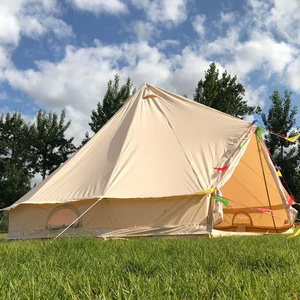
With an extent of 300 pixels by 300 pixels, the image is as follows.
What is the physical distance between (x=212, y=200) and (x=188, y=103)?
6.71ft

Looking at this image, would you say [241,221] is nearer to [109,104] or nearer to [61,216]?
[61,216]

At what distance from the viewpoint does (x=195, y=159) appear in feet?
16.0

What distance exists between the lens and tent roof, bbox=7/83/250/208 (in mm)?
4508

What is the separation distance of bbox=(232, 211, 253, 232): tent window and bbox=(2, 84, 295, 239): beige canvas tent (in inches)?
25.8

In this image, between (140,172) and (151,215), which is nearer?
(151,215)

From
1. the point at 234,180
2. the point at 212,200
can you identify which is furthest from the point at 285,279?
the point at 234,180

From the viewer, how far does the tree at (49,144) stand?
1989 cm

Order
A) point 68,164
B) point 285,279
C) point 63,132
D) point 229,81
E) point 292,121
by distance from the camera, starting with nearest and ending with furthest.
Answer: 1. point 285,279
2. point 68,164
3. point 292,121
4. point 229,81
5. point 63,132

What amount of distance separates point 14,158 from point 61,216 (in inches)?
622

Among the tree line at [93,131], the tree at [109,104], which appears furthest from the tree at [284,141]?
the tree at [109,104]

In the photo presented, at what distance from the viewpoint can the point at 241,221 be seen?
274 inches

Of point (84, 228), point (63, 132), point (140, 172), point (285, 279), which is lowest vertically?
point (285, 279)

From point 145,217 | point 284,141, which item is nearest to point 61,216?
point 145,217

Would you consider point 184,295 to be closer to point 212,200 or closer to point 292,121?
point 212,200
